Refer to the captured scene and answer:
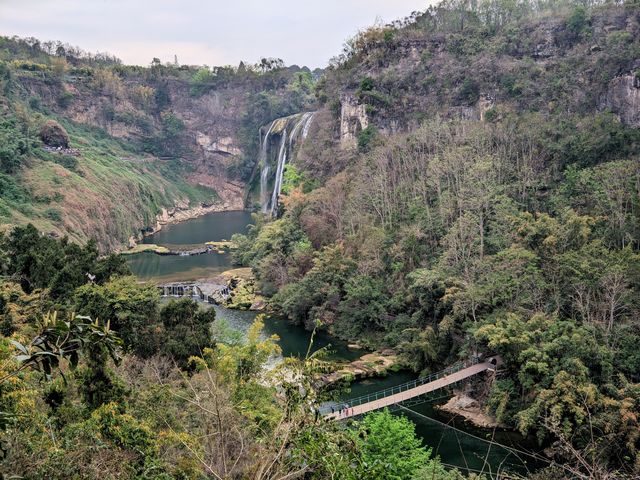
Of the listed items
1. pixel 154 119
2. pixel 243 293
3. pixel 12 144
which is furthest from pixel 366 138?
pixel 154 119

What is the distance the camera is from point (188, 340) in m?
18.9

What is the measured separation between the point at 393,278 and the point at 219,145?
184 feet

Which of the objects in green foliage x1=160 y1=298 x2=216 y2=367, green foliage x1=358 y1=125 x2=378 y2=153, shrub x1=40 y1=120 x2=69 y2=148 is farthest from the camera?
shrub x1=40 y1=120 x2=69 y2=148

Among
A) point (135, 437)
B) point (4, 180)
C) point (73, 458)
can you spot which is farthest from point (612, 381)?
point (4, 180)

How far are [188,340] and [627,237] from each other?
622 inches

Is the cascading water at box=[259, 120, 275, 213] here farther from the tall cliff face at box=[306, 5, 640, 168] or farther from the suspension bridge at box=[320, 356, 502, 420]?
the suspension bridge at box=[320, 356, 502, 420]

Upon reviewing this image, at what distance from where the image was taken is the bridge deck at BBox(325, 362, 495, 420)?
18438 mm

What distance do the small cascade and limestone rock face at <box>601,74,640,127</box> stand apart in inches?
1034

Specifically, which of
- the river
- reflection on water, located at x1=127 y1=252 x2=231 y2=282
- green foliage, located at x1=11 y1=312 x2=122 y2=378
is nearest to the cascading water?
the river

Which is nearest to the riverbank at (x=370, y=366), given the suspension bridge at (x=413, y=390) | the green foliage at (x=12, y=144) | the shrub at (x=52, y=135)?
the suspension bridge at (x=413, y=390)

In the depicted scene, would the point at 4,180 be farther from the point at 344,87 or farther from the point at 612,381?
the point at 612,381

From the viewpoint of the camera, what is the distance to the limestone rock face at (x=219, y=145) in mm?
79500

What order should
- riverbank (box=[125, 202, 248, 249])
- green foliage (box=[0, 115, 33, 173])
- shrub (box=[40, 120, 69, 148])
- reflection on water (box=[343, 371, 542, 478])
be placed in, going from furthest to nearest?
riverbank (box=[125, 202, 248, 249]), shrub (box=[40, 120, 69, 148]), green foliage (box=[0, 115, 33, 173]), reflection on water (box=[343, 371, 542, 478])

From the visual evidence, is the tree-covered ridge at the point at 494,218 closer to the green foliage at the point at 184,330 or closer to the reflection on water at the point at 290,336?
the reflection on water at the point at 290,336
